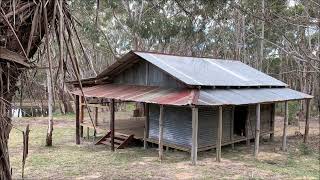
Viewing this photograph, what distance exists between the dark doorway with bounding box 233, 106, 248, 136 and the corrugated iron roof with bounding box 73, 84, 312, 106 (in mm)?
1223

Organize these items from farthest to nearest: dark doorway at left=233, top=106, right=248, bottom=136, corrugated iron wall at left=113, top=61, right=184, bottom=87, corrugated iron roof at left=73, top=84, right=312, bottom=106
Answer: dark doorway at left=233, top=106, right=248, bottom=136 → corrugated iron wall at left=113, top=61, right=184, bottom=87 → corrugated iron roof at left=73, top=84, right=312, bottom=106

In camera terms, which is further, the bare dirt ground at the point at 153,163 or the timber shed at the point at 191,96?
the timber shed at the point at 191,96

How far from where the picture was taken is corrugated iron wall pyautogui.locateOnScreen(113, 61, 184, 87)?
53.1 ft

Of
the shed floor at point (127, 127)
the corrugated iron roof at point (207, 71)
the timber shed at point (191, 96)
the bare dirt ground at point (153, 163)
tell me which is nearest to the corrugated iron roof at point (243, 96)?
the timber shed at point (191, 96)

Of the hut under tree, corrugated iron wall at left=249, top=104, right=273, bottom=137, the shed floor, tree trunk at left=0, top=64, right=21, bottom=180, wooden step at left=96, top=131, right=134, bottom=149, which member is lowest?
wooden step at left=96, top=131, right=134, bottom=149

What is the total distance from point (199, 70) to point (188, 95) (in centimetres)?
344

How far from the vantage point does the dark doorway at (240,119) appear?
18.5 m

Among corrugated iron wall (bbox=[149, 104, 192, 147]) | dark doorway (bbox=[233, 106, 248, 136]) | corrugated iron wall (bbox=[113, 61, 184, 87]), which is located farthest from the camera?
dark doorway (bbox=[233, 106, 248, 136])

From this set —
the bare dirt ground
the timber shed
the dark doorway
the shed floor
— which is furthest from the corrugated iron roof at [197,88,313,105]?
the shed floor

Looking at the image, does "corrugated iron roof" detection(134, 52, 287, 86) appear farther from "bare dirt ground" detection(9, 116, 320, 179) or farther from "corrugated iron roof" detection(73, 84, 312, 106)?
"bare dirt ground" detection(9, 116, 320, 179)

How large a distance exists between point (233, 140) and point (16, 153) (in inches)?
344

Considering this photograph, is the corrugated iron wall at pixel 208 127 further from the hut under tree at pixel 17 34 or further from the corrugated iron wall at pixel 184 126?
the hut under tree at pixel 17 34

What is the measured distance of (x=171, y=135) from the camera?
52.0 feet

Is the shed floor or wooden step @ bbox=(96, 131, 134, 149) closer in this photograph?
wooden step @ bbox=(96, 131, 134, 149)
